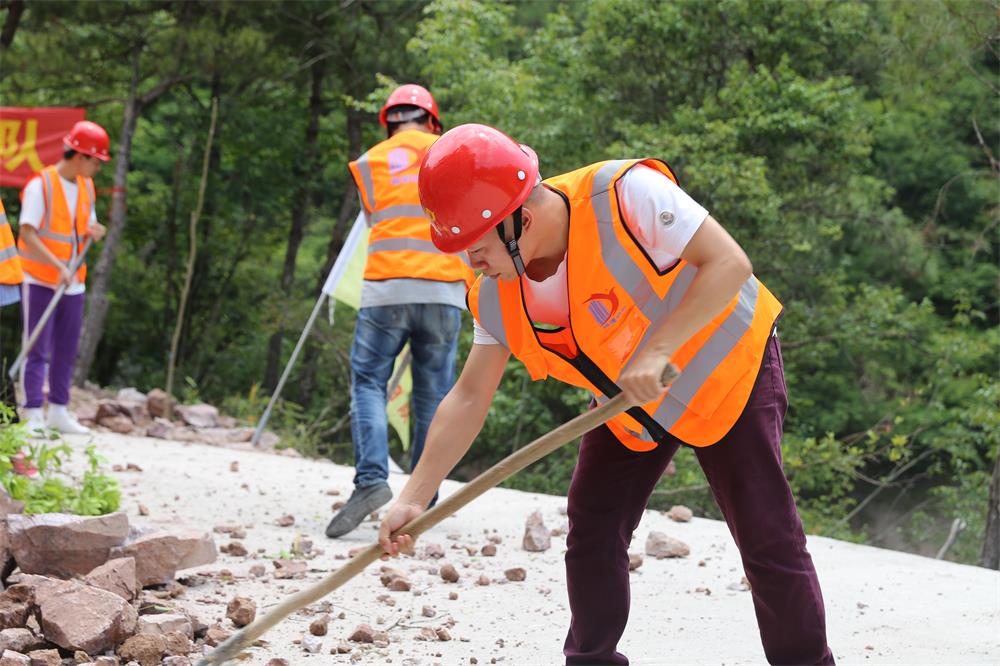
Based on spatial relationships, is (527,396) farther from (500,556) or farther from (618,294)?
(618,294)

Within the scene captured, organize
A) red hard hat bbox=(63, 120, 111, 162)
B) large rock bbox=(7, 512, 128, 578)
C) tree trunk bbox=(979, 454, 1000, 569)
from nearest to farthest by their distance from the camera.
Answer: large rock bbox=(7, 512, 128, 578)
tree trunk bbox=(979, 454, 1000, 569)
red hard hat bbox=(63, 120, 111, 162)

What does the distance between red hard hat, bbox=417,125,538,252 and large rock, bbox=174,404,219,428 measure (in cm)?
834

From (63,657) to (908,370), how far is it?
43.7 ft

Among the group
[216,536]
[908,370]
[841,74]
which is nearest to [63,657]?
[216,536]

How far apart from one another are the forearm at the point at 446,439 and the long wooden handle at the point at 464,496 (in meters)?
0.12

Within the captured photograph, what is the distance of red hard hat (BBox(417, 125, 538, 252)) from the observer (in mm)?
2650

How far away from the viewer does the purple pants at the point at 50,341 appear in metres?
7.68

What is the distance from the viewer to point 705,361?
2779mm

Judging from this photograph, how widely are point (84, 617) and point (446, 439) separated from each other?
135 centimetres

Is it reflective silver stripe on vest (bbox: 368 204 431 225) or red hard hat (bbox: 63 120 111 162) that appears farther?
red hard hat (bbox: 63 120 111 162)

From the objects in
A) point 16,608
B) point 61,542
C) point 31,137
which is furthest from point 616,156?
point 16,608

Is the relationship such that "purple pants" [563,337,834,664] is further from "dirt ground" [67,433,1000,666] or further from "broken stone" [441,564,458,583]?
"broken stone" [441,564,458,583]

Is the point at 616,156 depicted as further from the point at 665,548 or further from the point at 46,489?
the point at 46,489

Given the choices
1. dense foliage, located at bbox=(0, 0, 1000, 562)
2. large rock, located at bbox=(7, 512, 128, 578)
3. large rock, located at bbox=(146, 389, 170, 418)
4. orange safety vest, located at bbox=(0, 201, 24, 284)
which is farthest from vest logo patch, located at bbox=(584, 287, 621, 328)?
large rock, located at bbox=(146, 389, 170, 418)
